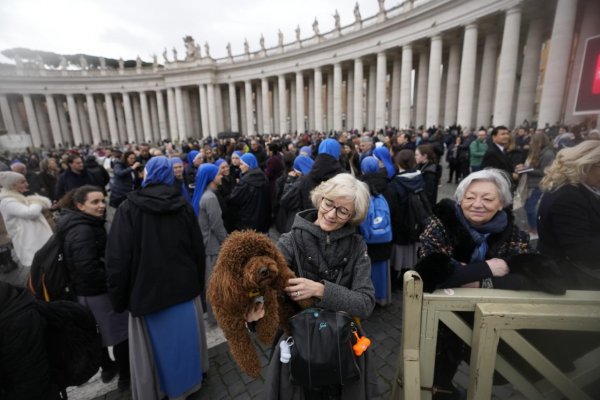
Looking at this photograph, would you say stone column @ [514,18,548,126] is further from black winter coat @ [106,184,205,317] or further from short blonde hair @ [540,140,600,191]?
black winter coat @ [106,184,205,317]

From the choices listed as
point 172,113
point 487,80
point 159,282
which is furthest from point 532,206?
point 172,113

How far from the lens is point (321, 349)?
1.45m

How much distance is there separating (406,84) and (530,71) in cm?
842

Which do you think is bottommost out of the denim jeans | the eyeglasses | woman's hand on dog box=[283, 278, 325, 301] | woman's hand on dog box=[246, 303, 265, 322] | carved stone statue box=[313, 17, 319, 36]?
the denim jeans

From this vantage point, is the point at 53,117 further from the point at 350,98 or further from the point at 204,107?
the point at 350,98

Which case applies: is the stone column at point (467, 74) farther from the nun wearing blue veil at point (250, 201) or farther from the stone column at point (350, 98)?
the nun wearing blue veil at point (250, 201)

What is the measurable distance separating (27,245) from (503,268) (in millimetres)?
5827

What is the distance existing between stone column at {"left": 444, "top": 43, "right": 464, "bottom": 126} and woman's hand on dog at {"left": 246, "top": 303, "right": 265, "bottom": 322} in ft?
87.9

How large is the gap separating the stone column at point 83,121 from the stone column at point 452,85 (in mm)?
53493

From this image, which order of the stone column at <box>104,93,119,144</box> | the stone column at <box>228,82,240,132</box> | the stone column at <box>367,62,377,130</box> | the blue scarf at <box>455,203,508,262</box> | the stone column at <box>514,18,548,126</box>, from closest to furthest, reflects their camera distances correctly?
the blue scarf at <box>455,203,508,262</box>, the stone column at <box>514,18,548,126</box>, the stone column at <box>367,62,377,130</box>, the stone column at <box>228,82,240,132</box>, the stone column at <box>104,93,119,144</box>

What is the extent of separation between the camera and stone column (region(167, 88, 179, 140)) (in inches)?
1697

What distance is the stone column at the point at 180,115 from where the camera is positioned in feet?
140

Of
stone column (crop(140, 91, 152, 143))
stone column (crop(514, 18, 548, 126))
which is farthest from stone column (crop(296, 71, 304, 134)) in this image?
stone column (crop(140, 91, 152, 143))

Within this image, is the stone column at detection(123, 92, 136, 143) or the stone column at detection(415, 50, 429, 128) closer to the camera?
the stone column at detection(415, 50, 429, 128)
